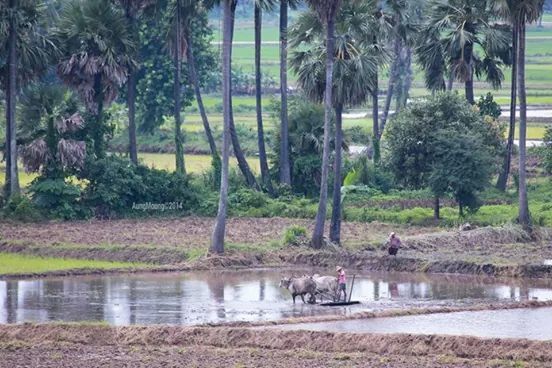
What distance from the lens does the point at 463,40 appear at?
213 feet

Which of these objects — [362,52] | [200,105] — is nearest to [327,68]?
[362,52]

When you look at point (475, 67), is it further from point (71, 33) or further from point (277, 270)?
point (277, 270)

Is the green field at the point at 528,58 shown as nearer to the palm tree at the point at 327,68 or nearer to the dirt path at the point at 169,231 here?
the dirt path at the point at 169,231

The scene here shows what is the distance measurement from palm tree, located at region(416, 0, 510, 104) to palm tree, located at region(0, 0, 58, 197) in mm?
17516

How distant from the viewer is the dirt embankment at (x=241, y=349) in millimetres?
30003

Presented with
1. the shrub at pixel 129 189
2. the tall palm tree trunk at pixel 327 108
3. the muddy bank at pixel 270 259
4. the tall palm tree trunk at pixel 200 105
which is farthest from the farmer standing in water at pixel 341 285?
the tall palm tree trunk at pixel 200 105

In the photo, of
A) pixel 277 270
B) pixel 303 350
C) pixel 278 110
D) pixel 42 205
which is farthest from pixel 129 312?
pixel 278 110

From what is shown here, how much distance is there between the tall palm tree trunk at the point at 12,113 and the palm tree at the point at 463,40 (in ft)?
63.2

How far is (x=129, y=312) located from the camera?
37.8m

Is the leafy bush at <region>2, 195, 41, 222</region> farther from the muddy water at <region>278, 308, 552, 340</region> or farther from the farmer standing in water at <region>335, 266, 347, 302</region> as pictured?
the muddy water at <region>278, 308, 552, 340</region>

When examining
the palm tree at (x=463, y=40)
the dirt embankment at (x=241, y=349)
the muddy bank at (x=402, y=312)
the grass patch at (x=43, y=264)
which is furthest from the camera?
the palm tree at (x=463, y=40)

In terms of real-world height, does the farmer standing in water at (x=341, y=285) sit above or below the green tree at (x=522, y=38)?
below

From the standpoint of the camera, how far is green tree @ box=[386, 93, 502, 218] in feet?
194

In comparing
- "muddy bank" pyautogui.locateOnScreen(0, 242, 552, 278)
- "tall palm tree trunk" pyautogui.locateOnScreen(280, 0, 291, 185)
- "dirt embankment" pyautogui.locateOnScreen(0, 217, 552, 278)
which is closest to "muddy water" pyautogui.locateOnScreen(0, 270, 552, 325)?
"muddy bank" pyautogui.locateOnScreen(0, 242, 552, 278)
